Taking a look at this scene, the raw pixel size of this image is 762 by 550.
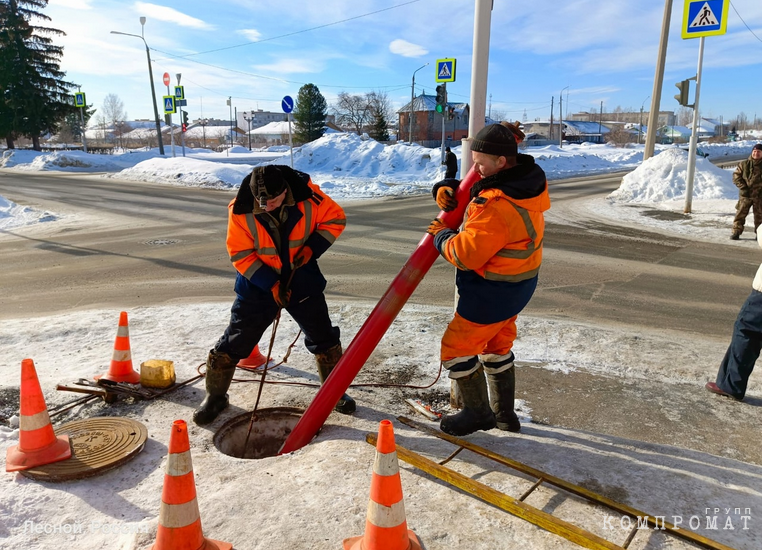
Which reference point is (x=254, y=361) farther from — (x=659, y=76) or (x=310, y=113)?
(x=310, y=113)

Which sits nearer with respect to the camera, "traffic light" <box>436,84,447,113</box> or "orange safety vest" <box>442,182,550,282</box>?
"orange safety vest" <box>442,182,550,282</box>

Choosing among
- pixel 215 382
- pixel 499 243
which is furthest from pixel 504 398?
pixel 215 382

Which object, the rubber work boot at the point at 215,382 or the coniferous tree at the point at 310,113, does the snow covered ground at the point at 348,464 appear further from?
the coniferous tree at the point at 310,113

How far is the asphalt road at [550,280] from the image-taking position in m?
3.99

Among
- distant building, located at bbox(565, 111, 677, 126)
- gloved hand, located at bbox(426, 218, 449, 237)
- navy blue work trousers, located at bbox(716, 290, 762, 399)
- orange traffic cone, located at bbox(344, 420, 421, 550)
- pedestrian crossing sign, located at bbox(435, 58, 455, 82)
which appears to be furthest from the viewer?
distant building, located at bbox(565, 111, 677, 126)

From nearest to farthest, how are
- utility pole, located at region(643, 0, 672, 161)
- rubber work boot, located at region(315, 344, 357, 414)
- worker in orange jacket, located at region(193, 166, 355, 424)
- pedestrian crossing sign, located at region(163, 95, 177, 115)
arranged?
1. worker in orange jacket, located at region(193, 166, 355, 424)
2. rubber work boot, located at region(315, 344, 357, 414)
3. utility pole, located at region(643, 0, 672, 161)
4. pedestrian crossing sign, located at region(163, 95, 177, 115)

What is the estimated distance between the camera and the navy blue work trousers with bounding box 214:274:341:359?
11.6 feet

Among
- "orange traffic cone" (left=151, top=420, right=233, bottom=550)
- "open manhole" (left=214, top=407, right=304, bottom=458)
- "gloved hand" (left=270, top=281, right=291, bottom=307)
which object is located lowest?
"open manhole" (left=214, top=407, right=304, bottom=458)

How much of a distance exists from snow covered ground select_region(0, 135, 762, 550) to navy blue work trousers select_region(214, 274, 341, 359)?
54cm

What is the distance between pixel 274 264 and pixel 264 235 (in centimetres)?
20

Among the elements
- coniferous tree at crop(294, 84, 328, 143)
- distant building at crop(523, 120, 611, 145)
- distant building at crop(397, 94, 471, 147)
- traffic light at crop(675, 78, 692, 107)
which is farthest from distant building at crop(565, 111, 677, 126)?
traffic light at crop(675, 78, 692, 107)

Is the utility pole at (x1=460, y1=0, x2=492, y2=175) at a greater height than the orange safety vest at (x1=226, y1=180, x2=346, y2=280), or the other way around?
the utility pole at (x1=460, y1=0, x2=492, y2=175)

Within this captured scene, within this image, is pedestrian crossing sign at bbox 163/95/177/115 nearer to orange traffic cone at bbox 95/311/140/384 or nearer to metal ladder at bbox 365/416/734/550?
orange traffic cone at bbox 95/311/140/384

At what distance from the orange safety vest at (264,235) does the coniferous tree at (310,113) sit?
42083 millimetres
